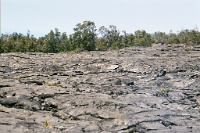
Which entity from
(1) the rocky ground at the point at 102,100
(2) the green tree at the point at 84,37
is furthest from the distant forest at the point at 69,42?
(1) the rocky ground at the point at 102,100

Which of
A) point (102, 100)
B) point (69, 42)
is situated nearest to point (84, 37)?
point (69, 42)

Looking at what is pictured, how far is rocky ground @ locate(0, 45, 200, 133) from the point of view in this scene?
1220 centimetres

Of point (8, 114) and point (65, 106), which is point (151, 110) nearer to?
point (65, 106)

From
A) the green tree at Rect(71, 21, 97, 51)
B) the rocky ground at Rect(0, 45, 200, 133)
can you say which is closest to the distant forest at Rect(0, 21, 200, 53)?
the green tree at Rect(71, 21, 97, 51)

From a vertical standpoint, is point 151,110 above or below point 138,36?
below

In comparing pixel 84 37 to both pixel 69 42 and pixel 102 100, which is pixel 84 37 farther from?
pixel 102 100

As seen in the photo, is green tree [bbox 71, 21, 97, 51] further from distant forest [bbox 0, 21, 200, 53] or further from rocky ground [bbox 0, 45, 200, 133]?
rocky ground [bbox 0, 45, 200, 133]

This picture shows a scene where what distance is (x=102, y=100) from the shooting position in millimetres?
15422

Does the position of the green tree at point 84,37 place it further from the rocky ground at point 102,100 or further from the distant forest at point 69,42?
the rocky ground at point 102,100

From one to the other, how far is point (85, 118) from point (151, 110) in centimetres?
331

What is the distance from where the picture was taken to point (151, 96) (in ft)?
55.2

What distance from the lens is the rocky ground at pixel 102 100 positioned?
12.2 meters

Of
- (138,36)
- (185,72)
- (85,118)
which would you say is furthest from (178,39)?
(85,118)

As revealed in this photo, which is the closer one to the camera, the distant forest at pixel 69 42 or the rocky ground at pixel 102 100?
the rocky ground at pixel 102 100
